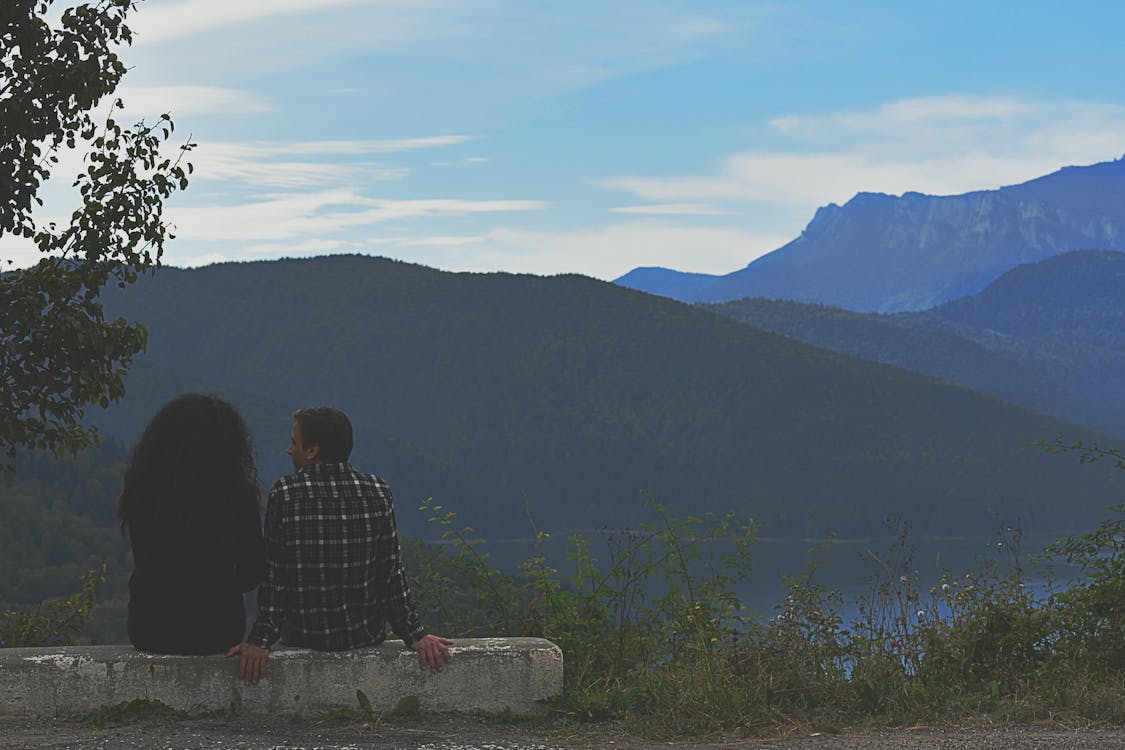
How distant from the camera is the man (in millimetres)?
4559

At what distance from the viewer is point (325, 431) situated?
14.9 ft

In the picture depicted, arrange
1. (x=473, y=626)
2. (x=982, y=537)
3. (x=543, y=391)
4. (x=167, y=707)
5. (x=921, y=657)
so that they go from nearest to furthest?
(x=167, y=707) → (x=921, y=657) → (x=473, y=626) → (x=982, y=537) → (x=543, y=391)

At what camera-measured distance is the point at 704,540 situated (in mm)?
6219

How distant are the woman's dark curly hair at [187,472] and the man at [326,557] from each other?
0.71 feet

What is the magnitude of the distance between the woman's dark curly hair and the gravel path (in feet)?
2.26

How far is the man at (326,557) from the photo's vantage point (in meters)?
4.56

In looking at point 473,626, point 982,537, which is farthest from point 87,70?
point 982,537

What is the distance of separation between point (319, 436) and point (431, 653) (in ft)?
2.89

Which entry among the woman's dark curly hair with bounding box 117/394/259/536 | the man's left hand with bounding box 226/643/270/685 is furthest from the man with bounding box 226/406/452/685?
the woman's dark curly hair with bounding box 117/394/259/536

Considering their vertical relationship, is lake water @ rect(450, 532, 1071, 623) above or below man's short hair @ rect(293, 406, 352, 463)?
below

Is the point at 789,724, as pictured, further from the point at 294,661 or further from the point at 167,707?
the point at 167,707

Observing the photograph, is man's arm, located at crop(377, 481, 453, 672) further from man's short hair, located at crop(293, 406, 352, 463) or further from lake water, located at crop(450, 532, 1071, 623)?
lake water, located at crop(450, 532, 1071, 623)

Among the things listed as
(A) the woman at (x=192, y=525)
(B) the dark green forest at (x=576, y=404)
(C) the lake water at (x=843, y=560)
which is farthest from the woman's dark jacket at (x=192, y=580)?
(B) the dark green forest at (x=576, y=404)

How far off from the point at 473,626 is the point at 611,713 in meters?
1.66
